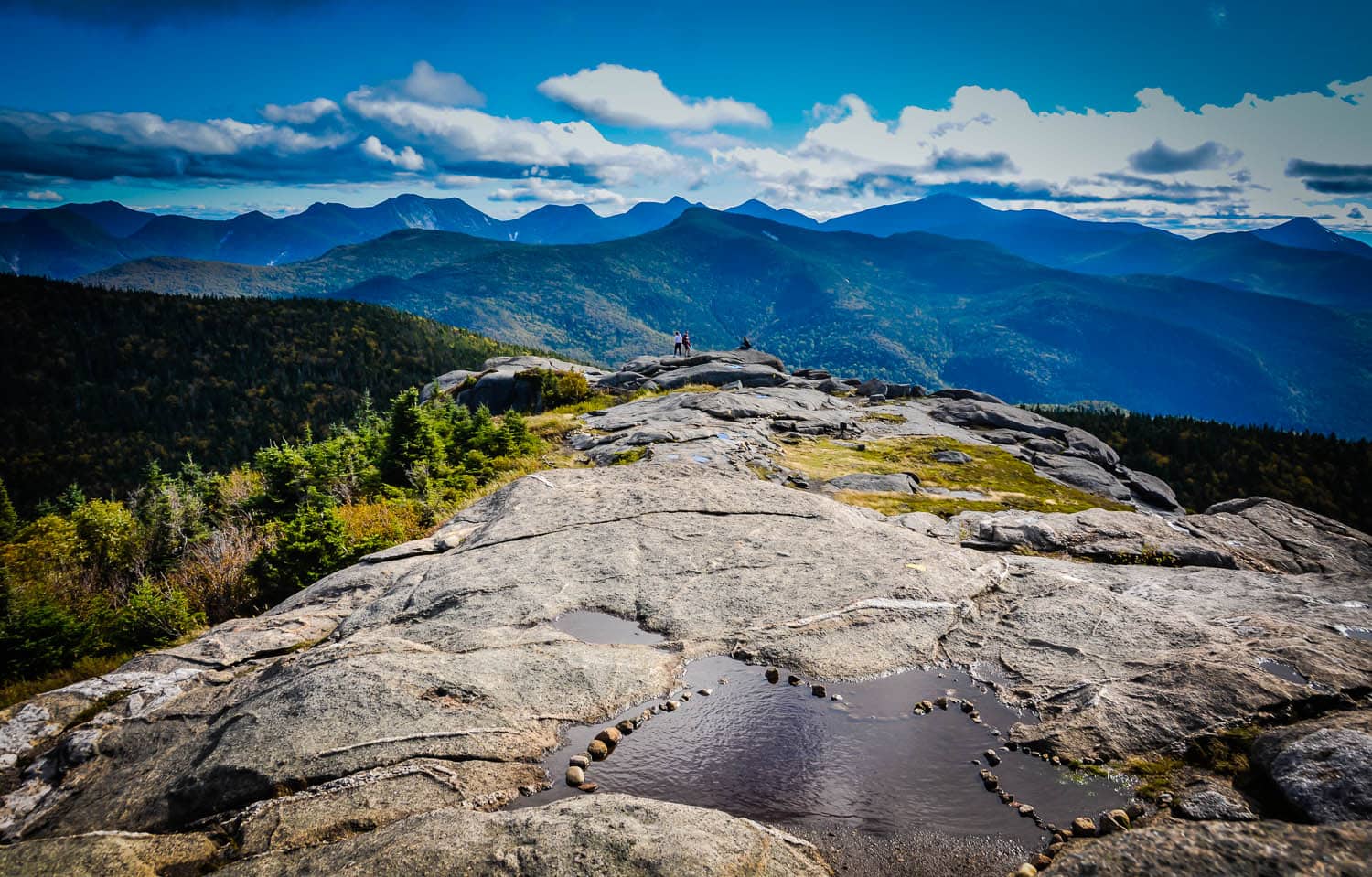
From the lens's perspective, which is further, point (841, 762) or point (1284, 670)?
point (1284, 670)

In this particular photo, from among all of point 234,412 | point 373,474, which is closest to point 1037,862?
point 373,474

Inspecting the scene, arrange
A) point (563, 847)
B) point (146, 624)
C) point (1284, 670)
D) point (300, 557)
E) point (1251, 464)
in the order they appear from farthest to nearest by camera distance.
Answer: point (1251, 464) → point (300, 557) → point (146, 624) → point (1284, 670) → point (563, 847)

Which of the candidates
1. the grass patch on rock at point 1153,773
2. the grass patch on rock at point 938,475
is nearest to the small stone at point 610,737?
the grass patch on rock at point 1153,773

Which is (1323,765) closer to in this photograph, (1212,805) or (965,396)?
(1212,805)

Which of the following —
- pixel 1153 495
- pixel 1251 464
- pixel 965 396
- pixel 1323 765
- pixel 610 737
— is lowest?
pixel 1251 464

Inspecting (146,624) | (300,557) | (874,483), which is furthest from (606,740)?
(874,483)

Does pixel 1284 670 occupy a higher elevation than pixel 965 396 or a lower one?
higher

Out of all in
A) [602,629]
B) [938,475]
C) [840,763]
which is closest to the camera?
[840,763]

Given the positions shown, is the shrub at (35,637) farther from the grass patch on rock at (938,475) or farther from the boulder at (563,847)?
the grass patch on rock at (938,475)
